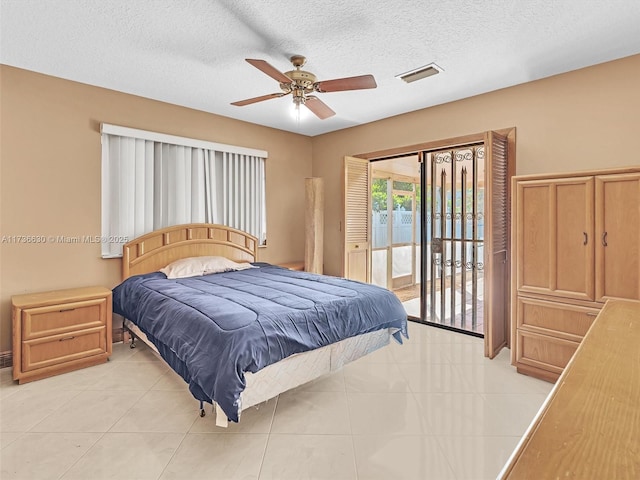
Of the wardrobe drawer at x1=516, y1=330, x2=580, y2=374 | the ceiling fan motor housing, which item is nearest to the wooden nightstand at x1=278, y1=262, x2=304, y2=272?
the ceiling fan motor housing

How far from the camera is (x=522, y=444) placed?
2.08 ft

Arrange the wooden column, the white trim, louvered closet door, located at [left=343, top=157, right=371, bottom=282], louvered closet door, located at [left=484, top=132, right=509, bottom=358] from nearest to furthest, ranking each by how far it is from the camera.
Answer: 1. louvered closet door, located at [left=484, top=132, right=509, bottom=358]
2. the white trim
3. louvered closet door, located at [left=343, top=157, right=371, bottom=282]
4. the wooden column

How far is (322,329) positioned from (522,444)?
1.82 meters

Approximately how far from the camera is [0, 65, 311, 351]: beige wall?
10.1 ft

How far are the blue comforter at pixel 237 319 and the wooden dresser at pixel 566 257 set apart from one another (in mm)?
1072

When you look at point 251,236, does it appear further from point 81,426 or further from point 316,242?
point 81,426

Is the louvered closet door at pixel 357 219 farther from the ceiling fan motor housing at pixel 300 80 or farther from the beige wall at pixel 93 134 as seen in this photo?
the ceiling fan motor housing at pixel 300 80

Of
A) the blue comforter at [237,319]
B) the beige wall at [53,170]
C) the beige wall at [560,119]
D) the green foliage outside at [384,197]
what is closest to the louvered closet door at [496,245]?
the beige wall at [560,119]

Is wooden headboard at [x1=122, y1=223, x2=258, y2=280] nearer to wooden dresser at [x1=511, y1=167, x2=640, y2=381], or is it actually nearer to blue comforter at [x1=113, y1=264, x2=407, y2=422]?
blue comforter at [x1=113, y1=264, x2=407, y2=422]

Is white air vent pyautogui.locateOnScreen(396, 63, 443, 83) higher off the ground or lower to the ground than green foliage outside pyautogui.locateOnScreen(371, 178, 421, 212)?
higher

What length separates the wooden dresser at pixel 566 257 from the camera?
2516 millimetres

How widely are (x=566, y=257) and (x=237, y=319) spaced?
2595 millimetres

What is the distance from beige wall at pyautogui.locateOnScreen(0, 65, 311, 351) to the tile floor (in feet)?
3.11

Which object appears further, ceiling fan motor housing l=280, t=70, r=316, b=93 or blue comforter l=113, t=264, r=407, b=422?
ceiling fan motor housing l=280, t=70, r=316, b=93
